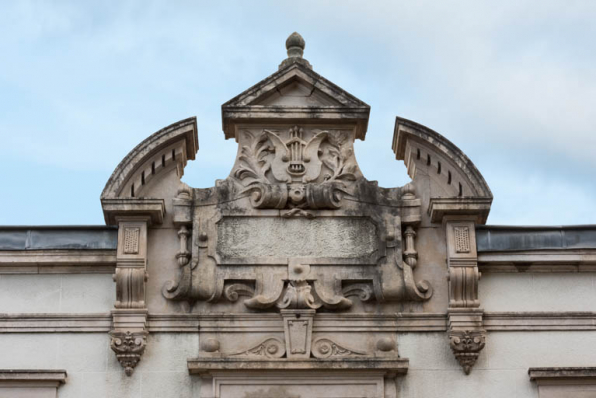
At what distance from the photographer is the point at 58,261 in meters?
18.0

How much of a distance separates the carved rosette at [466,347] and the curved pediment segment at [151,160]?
4.43 m

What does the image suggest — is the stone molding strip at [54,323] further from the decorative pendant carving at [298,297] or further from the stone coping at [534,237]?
the stone coping at [534,237]

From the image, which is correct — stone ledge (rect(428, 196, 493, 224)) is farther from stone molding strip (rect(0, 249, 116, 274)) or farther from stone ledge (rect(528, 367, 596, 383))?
stone molding strip (rect(0, 249, 116, 274))

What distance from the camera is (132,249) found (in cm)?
1798

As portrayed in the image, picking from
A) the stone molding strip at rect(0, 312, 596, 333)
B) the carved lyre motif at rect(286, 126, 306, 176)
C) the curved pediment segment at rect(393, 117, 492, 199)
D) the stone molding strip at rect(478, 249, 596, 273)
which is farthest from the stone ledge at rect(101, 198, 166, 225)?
the stone molding strip at rect(478, 249, 596, 273)

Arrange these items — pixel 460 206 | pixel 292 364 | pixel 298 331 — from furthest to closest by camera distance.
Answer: pixel 460 206 < pixel 298 331 < pixel 292 364

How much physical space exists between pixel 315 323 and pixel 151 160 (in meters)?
3.16

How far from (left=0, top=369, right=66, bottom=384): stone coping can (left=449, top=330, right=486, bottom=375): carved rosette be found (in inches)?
197

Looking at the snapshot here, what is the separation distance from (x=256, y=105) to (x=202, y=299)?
111 inches

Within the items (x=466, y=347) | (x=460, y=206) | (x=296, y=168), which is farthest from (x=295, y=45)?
(x=466, y=347)

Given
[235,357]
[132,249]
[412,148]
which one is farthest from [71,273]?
[412,148]

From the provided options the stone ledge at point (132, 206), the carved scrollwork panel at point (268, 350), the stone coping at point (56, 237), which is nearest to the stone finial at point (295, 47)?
the stone ledge at point (132, 206)

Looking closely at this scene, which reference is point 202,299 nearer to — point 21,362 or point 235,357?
point 235,357

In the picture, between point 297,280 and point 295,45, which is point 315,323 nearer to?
point 297,280
